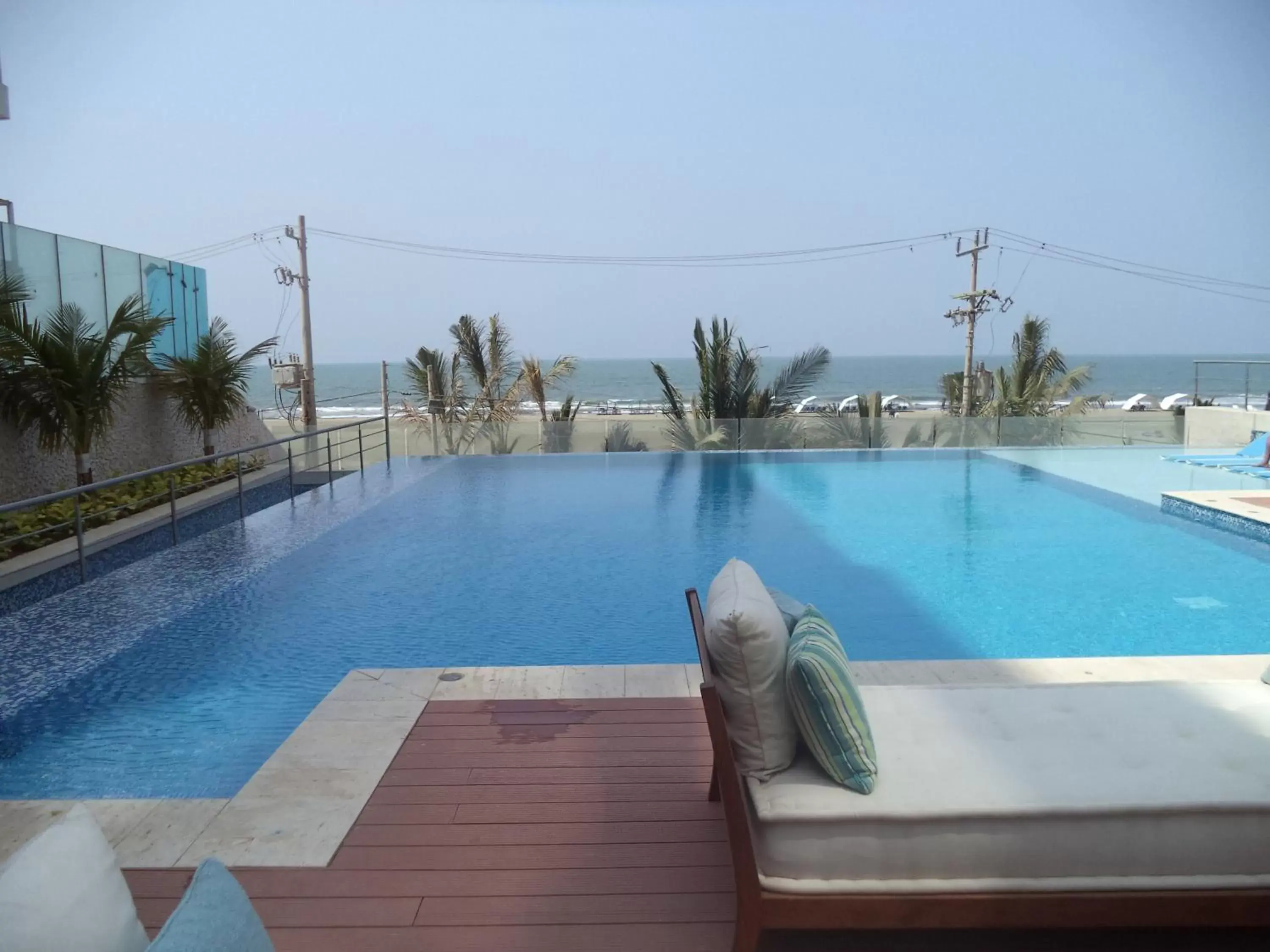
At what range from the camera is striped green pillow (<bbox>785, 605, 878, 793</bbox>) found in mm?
1890

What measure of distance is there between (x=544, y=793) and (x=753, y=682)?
991mm

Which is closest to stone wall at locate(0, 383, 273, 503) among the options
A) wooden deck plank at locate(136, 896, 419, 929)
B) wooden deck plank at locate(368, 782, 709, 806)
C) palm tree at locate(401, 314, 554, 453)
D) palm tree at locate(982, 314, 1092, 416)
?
palm tree at locate(401, 314, 554, 453)

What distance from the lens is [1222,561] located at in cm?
693

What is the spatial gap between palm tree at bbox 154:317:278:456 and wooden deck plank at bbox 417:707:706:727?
819 centimetres

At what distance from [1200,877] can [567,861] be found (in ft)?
4.59

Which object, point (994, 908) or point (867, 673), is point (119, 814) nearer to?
point (994, 908)

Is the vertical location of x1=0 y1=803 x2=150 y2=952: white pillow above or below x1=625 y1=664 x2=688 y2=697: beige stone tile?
above

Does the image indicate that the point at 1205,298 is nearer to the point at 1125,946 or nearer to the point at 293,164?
the point at 293,164

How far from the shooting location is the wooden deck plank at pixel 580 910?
2.02 meters

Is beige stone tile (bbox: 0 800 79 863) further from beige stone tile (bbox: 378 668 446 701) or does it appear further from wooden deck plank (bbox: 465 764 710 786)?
beige stone tile (bbox: 378 668 446 701)

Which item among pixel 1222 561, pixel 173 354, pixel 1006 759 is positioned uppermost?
pixel 173 354

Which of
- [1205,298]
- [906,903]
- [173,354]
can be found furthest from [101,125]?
[1205,298]

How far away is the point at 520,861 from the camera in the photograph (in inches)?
89.4

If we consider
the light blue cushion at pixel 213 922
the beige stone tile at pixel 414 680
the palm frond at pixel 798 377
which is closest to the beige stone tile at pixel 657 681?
the beige stone tile at pixel 414 680
